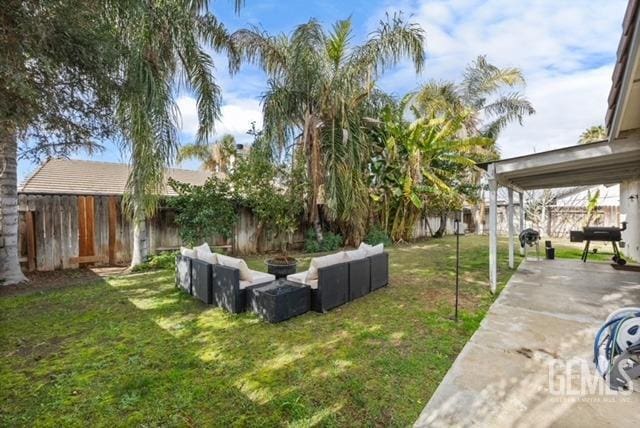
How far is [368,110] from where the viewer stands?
12977 mm

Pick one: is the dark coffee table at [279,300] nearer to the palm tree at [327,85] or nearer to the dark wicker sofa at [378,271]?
the dark wicker sofa at [378,271]

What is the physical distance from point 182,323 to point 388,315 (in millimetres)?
3309

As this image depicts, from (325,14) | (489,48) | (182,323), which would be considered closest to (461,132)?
(489,48)

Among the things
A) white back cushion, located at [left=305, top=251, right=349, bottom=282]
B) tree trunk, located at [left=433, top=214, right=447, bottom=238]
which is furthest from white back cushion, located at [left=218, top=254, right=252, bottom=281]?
tree trunk, located at [left=433, top=214, right=447, bottom=238]

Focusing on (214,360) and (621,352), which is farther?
(214,360)

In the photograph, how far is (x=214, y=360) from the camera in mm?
3492

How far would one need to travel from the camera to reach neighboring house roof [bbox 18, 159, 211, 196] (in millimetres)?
10859

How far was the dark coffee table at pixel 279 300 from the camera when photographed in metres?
4.61

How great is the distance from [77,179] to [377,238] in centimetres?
1304

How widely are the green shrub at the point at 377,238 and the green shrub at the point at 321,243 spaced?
5.82 ft

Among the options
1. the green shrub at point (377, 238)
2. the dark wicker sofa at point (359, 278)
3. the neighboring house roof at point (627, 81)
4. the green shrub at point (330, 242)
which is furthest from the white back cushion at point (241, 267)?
the green shrub at point (377, 238)

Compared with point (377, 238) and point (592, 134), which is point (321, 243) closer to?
point (377, 238)

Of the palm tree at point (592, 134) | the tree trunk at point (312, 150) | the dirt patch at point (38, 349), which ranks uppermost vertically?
the palm tree at point (592, 134)

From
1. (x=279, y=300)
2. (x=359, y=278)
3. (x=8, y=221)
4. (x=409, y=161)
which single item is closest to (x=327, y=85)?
(x=409, y=161)
